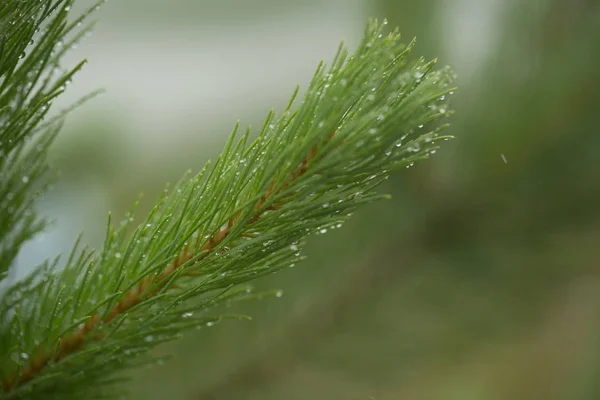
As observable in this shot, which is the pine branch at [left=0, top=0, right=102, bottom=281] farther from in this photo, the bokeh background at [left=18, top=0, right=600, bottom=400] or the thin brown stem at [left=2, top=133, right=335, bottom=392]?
the bokeh background at [left=18, top=0, right=600, bottom=400]

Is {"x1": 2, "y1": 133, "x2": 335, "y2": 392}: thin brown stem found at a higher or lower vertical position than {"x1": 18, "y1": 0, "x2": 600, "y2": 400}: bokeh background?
lower

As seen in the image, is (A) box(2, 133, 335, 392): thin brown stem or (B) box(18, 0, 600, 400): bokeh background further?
(B) box(18, 0, 600, 400): bokeh background

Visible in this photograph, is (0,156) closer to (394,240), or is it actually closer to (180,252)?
(180,252)

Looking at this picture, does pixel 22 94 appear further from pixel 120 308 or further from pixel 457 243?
pixel 457 243

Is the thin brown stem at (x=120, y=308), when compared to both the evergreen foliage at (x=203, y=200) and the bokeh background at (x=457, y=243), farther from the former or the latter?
the bokeh background at (x=457, y=243)

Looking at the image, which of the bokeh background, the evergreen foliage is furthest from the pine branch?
the bokeh background

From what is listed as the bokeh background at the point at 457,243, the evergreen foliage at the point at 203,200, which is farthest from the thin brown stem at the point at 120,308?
the bokeh background at the point at 457,243

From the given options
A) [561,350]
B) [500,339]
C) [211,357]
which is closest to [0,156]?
[211,357]

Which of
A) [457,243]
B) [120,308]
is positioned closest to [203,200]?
[120,308]

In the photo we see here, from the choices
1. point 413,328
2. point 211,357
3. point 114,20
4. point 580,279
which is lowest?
point 211,357
